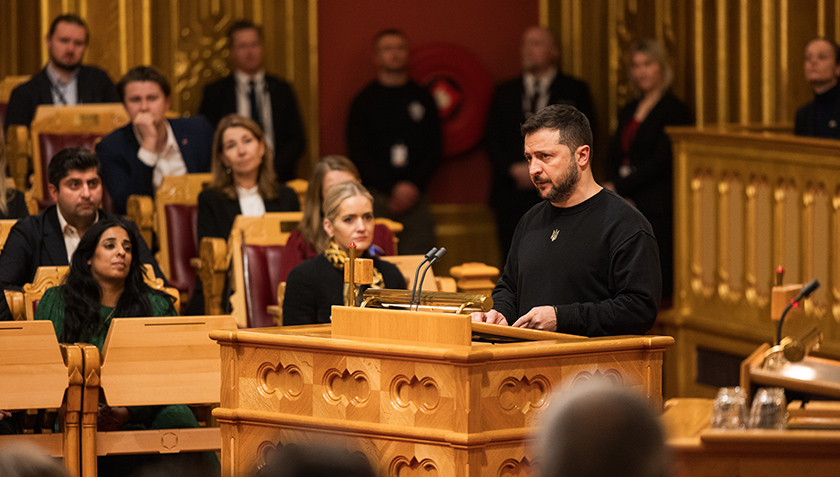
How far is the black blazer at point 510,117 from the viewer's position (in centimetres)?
769

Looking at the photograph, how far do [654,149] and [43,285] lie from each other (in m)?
3.63

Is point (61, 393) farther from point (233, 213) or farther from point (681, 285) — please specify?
point (681, 285)

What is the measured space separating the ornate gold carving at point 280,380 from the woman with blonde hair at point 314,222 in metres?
1.75

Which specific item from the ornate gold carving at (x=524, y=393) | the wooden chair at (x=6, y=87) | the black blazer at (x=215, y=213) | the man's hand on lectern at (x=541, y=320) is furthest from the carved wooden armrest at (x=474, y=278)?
the wooden chair at (x=6, y=87)

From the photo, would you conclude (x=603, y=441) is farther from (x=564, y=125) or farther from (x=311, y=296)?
(x=311, y=296)

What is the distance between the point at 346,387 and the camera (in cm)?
288

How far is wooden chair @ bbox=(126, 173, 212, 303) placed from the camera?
5.89 meters

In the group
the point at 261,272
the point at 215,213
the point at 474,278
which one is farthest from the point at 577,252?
the point at 215,213

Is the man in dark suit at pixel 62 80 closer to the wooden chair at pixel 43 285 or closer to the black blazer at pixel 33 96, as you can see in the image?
the black blazer at pixel 33 96

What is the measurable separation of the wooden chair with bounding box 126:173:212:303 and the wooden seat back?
1.75 feet

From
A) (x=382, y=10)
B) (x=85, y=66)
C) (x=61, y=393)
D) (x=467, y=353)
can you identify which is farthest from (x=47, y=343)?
(x=382, y=10)

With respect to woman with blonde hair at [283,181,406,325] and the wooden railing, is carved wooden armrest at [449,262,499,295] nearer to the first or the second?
woman with blonde hair at [283,181,406,325]

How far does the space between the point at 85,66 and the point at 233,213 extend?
187 cm

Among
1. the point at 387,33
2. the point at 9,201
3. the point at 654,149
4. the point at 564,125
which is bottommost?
the point at 9,201
